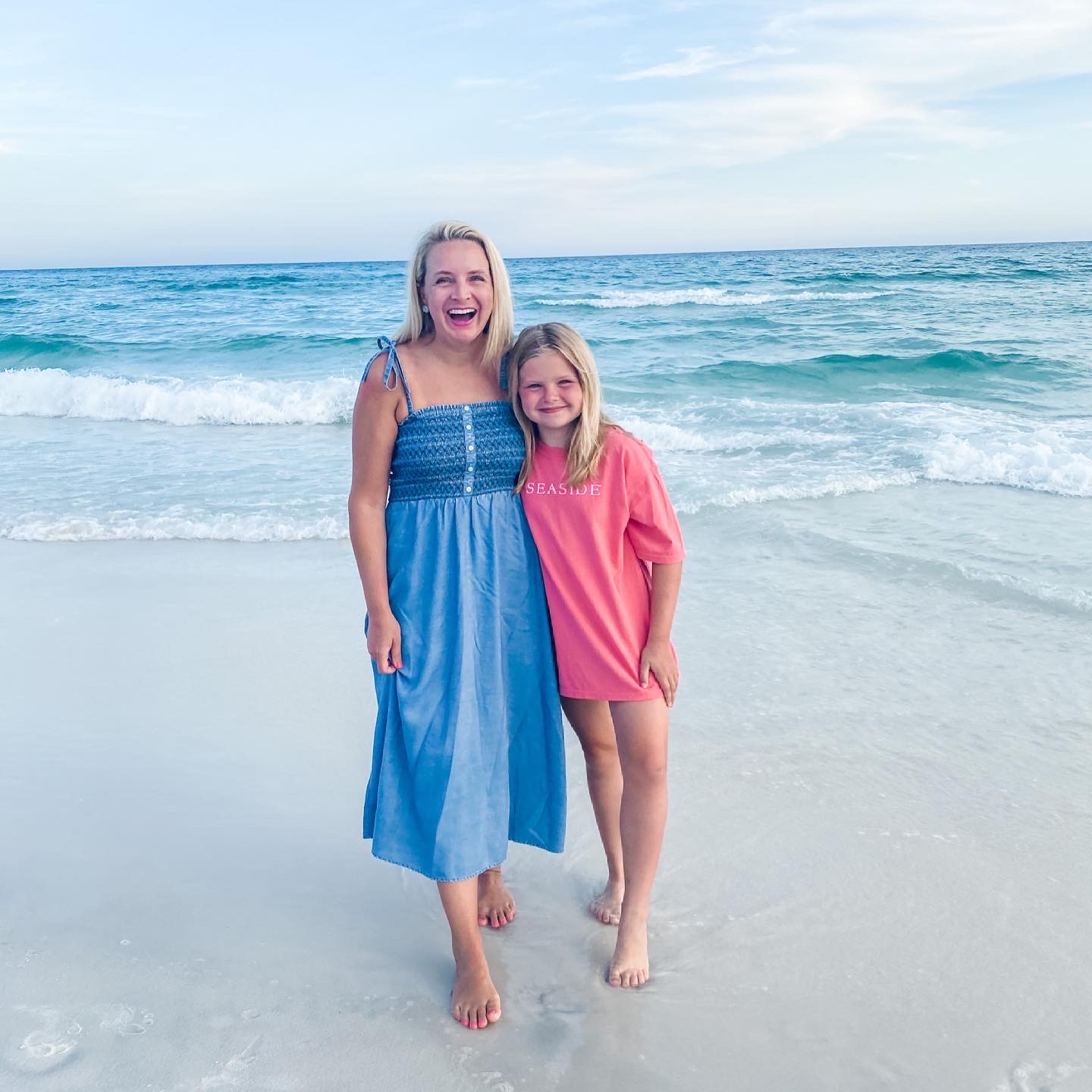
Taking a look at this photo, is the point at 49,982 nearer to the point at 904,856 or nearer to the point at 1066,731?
the point at 904,856

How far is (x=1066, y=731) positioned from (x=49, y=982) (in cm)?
325

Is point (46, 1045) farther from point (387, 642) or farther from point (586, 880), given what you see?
point (586, 880)

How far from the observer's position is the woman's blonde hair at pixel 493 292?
2.35m

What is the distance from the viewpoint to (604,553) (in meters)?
2.35

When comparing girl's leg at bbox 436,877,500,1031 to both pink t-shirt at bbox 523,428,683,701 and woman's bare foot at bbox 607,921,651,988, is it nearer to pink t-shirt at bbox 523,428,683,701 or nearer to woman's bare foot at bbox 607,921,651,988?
woman's bare foot at bbox 607,921,651,988

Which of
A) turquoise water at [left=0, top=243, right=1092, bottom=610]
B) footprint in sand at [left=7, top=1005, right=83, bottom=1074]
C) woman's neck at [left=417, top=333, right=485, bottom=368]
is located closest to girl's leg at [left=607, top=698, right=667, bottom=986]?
woman's neck at [left=417, top=333, right=485, bottom=368]

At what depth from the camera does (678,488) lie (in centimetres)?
711

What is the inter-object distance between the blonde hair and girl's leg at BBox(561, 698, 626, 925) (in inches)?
24.6

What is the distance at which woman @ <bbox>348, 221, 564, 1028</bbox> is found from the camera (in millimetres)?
2326

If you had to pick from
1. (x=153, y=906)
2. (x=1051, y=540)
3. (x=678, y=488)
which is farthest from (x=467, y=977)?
(x=678, y=488)

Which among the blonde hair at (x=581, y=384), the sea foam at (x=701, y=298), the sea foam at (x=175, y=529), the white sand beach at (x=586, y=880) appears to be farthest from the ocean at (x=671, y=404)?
the blonde hair at (x=581, y=384)

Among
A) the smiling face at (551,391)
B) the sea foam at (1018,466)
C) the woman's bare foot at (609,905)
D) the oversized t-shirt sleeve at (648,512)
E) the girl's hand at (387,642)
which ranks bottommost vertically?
the woman's bare foot at (609,905)

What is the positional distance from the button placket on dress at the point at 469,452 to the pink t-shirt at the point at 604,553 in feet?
0.44

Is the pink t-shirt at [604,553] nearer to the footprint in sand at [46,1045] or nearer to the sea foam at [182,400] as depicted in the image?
the footprint in sand at [46,1045]
